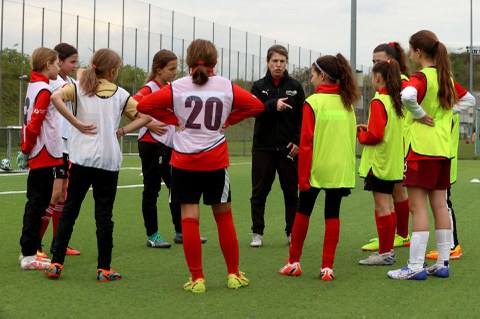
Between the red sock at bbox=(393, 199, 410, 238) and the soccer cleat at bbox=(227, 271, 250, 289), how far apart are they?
98.5 inches

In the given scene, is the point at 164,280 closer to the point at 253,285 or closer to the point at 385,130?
the point at 253,285

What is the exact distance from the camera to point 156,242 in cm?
752

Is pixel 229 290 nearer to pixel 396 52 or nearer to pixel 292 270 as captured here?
pixel 292 270

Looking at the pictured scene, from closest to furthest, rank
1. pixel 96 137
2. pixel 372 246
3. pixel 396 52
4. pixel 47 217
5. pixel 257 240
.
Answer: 1. pixel 96 137
2. pixel 47 217
3. pixel 396 52
4. pixel 372 246
5. pixel 257 240

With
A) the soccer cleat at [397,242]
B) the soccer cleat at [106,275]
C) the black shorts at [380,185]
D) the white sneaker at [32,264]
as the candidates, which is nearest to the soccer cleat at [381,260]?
the black shorts at [380,185]

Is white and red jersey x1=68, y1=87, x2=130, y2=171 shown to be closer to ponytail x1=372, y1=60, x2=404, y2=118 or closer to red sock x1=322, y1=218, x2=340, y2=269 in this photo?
red sock x1=322, y1=218, x2=340, y2=269

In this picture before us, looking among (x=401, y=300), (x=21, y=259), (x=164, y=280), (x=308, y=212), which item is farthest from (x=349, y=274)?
(x=21, y=259)

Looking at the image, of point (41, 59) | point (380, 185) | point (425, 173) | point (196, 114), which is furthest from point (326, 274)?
point (41, 59)

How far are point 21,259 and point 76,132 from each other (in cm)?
129

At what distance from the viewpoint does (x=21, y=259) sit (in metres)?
6.41

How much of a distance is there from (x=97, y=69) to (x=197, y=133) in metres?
1.04

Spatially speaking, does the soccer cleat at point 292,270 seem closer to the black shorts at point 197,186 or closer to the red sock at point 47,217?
the black shorts at point 197,186

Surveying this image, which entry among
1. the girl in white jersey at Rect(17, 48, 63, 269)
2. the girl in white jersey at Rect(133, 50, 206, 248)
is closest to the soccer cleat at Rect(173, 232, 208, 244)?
the girl in white jersey at Rect(133, 50, 206, 248)

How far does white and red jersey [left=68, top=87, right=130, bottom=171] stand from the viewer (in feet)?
19.2
